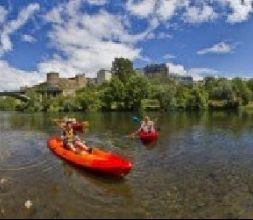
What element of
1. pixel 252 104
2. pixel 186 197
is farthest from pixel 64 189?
pixel 252 104

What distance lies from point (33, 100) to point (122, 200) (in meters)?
113

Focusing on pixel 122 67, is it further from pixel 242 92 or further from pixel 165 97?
pixel 242 92

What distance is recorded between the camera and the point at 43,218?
→ 1254 cm

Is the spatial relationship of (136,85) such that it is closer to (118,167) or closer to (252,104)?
(252,104)

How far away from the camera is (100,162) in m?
17.9

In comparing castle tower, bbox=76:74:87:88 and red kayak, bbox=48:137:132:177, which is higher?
castle tower, bbox=76:74:87:88

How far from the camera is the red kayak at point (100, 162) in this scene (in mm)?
17125

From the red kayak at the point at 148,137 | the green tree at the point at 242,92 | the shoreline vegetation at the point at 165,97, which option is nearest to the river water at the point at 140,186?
the red kayak at the point at 148,137

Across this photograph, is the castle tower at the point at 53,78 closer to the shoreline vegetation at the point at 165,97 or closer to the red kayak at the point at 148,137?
the shoreline vegetation at the point at 165,97

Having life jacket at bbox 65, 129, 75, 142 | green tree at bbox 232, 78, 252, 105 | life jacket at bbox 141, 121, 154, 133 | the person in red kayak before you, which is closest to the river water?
the person in red kayak

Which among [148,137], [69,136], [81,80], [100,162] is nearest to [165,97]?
[148,137]

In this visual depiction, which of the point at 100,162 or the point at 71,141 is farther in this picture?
the point at 71,141

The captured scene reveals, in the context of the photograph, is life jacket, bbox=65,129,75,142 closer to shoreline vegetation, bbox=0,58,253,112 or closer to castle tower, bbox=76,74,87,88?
shoreline vegetation, bbox=0,58,253,112

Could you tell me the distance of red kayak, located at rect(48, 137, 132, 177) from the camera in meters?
17.1
